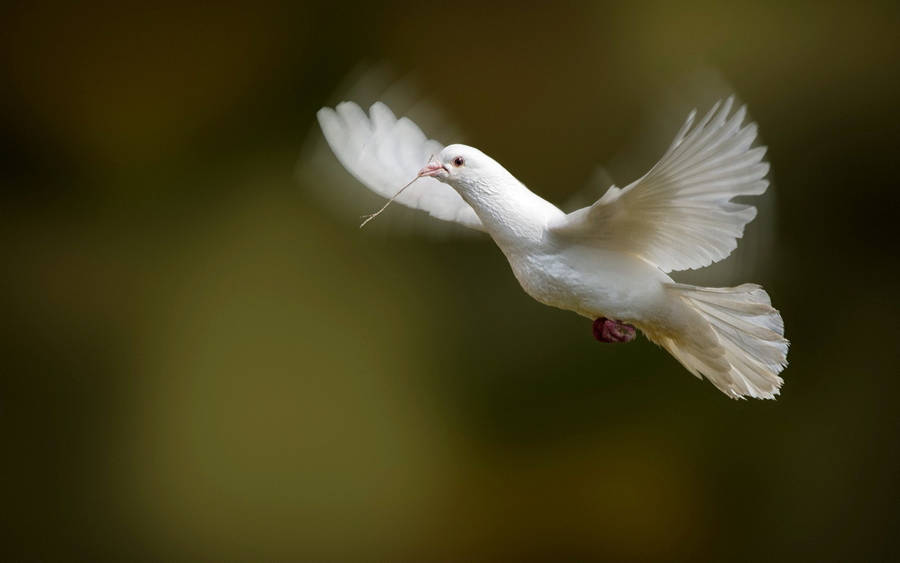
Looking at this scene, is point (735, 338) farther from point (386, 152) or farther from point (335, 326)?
point (335, 326)

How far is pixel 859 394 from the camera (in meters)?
2.01

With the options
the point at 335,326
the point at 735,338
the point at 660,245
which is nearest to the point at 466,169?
the point at 660,245

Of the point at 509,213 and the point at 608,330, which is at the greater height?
the point at 509,213

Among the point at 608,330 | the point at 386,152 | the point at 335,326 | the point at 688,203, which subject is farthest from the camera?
the point at 335,326

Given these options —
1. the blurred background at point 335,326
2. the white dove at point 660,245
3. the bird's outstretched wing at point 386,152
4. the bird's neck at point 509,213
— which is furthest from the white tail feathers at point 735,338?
the blurred background at point 335,326

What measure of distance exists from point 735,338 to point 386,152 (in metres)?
0.40

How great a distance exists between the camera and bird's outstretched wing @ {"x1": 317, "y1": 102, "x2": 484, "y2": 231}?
42.8 inches

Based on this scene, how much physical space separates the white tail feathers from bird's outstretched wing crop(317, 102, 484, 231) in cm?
26

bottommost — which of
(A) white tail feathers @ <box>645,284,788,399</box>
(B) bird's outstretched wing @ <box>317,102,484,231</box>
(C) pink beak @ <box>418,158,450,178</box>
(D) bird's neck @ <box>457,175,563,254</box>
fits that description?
(A) white tail feathers @ <box>645,284,788,399</box>

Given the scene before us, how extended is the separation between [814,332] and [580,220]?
1305mm

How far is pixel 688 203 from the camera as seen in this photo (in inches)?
32.7

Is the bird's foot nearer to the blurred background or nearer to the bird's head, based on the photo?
the bird's head

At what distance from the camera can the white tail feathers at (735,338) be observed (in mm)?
917

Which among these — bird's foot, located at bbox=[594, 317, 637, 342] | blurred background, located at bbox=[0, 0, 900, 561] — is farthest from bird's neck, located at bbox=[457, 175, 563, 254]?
blurred background, located at bbox=[0, 0, 900, 561]
